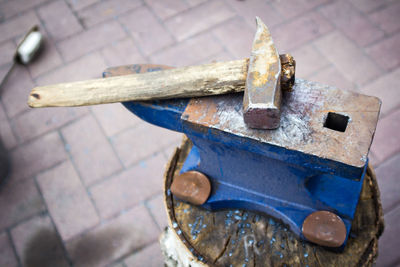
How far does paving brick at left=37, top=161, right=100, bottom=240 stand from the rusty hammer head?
5.66 ft

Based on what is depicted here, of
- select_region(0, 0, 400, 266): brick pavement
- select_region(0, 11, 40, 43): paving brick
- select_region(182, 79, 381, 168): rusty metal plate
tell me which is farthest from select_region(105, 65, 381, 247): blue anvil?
select_region(0, 11, 40, 43): paving brick

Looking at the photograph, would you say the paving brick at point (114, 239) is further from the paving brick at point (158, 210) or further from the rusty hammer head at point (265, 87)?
the rusty hammer head at point (265, 87)

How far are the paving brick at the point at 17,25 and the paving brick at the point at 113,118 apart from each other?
3.81 feet

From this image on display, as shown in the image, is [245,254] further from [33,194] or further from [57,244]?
[33,194]

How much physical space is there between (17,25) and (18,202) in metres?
1.72

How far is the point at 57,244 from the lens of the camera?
2365 mm

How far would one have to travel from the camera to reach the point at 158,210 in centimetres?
246

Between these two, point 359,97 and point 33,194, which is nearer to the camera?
point 359,97

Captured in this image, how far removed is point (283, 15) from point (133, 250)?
2267 millimetres

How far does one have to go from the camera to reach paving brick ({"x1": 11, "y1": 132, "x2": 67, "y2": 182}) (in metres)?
2.63

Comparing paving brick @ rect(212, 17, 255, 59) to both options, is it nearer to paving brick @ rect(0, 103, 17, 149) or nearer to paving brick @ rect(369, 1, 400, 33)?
paving brick @ rect(369, 1, 400, 33)

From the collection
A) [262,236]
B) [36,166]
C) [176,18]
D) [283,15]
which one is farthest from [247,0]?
[262,236]

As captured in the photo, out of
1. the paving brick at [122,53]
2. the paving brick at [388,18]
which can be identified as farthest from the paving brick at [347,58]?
the paving brick at [122,53]

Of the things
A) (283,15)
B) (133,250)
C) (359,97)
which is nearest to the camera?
(359,97)
